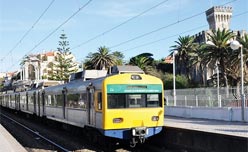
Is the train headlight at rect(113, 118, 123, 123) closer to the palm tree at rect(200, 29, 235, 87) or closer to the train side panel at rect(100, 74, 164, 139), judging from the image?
the train side panel at rect(100, 74, 164, 139)

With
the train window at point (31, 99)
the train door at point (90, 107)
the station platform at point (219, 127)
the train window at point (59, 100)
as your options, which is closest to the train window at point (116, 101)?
the train door at point (90, 107)

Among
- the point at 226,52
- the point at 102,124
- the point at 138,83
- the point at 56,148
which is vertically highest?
the point at 226,52

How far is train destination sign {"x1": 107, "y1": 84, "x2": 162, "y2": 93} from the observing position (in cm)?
1504

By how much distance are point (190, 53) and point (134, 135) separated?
5641cm

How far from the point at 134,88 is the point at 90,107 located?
6.53 ft

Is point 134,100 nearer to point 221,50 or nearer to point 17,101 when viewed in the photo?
point 17,101

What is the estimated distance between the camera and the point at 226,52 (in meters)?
55.9

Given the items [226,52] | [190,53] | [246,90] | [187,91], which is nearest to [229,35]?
[226,52]

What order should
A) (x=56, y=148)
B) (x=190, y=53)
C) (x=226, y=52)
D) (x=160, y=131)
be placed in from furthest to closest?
(x=190, y=53) → (x=226, y=52) → (x=56, y=148) → (x=160, y=131)

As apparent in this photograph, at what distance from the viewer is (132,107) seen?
15.4m

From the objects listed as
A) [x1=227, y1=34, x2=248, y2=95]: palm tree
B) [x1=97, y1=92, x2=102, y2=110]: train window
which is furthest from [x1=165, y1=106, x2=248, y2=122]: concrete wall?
[x1=227, y1=34, x2=248, y2=95]: palm tree

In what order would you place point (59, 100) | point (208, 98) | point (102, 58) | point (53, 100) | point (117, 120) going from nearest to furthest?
point (117, 120) < point (59, 100) < point (53, 100) < point (208, 98) < point (102, 58)

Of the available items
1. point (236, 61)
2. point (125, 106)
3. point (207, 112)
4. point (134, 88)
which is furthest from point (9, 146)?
point (236, 61)

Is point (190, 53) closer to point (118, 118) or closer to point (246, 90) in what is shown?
point (246, 90)
